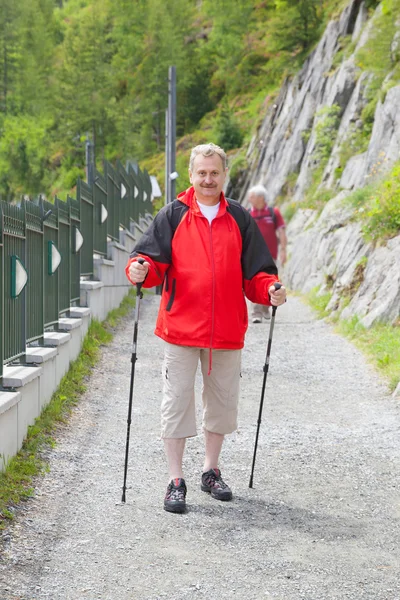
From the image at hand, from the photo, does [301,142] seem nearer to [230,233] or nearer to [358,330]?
[358,330]

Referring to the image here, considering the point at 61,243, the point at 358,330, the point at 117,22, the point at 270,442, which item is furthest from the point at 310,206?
the point at 117,22

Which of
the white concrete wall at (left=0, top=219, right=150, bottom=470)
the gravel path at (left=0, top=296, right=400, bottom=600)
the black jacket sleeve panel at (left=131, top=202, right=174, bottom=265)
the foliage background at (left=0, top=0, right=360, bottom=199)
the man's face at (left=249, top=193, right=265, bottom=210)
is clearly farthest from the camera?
the foliage background at (left=0, top=0, right=360, bottom=199)

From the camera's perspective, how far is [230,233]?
502cm

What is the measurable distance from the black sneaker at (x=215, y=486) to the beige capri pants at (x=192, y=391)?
26cm

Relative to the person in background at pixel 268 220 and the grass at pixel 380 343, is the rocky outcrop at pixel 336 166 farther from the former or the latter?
the person in background at pixel 268 220

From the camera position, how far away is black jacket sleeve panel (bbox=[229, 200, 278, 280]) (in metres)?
5.08

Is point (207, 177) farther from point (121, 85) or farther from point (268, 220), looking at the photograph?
point (121, 85)

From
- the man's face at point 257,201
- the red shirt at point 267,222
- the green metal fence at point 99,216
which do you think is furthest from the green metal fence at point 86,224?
the red shirt at point 267,222

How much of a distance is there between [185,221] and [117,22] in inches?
3723

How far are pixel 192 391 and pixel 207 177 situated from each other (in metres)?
1.20

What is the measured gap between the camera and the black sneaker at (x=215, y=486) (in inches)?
202

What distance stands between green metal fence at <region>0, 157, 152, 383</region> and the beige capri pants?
1216mm

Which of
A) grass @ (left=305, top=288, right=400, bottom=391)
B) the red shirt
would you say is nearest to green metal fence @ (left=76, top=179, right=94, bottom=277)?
the red shirt

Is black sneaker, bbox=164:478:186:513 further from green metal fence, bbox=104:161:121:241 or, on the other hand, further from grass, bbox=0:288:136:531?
green metal fence, bbox=104:161:121:241
